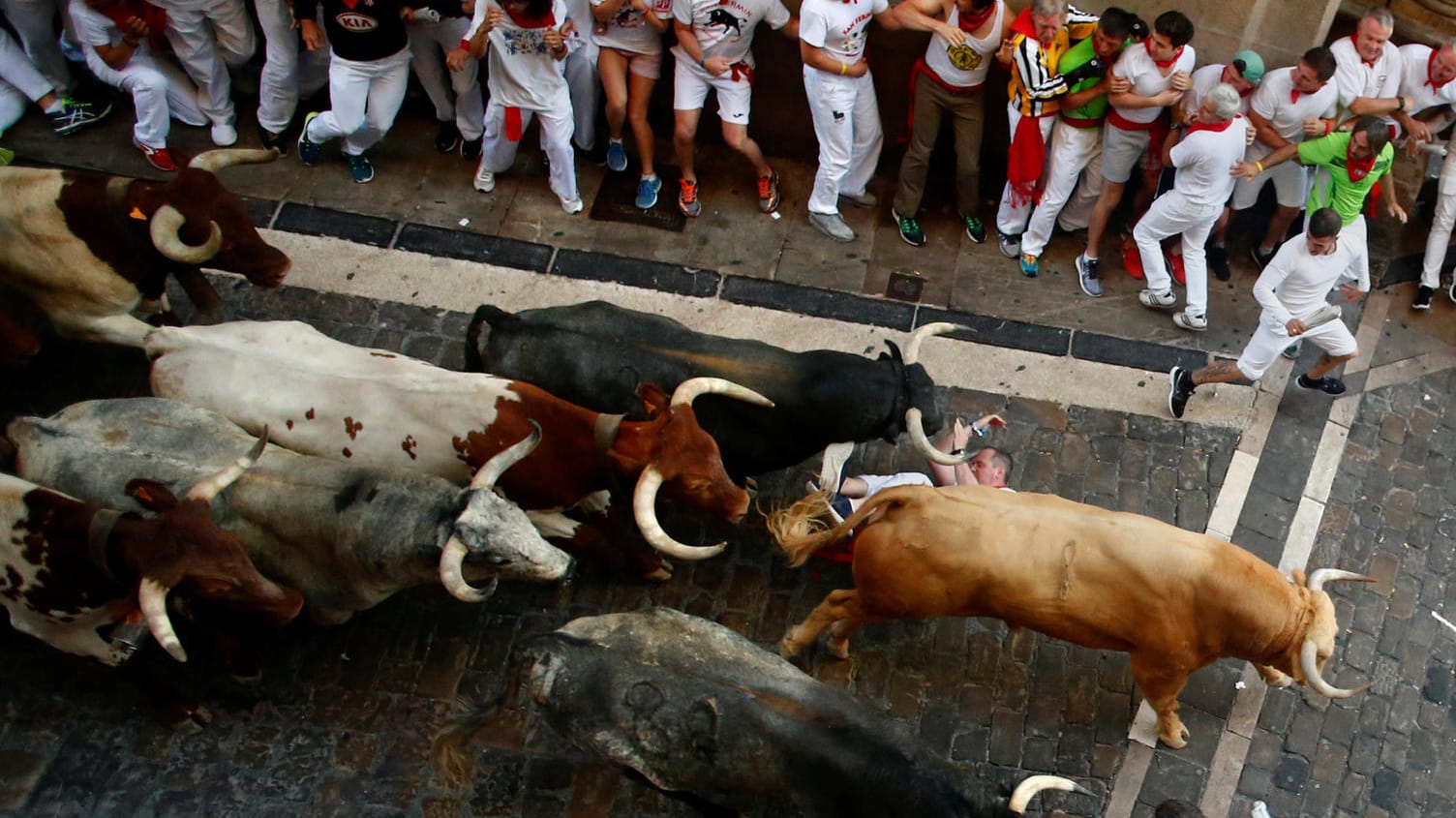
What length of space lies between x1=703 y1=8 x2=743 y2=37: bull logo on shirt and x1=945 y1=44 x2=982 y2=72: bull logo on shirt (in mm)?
1543

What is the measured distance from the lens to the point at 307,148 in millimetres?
10305

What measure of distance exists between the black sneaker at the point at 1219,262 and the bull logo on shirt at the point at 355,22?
21.8 feet

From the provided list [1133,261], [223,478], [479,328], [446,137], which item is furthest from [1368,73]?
[223,478]

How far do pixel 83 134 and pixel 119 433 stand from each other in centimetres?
445

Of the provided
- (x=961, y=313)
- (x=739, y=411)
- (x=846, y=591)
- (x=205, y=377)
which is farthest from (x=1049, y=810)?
(x=205, y=377)

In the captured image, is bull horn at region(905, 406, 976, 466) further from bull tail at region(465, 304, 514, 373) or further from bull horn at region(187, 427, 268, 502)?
bull horn at region(187, 427, 268, 502)

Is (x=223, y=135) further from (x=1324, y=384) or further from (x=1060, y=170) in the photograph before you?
(x=1324, y=384)

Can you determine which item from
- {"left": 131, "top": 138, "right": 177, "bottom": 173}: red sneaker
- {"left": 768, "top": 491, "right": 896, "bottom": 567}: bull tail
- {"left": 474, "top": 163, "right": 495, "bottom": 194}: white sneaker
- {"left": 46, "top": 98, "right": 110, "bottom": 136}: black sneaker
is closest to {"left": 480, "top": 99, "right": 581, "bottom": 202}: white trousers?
{"left": 474, "top": 163, "right": 495, "bottom": 194}: white sneaker

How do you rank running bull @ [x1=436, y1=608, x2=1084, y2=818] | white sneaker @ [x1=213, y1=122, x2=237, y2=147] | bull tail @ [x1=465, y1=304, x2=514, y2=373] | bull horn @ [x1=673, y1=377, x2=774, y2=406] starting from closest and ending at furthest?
running bull @ [x1=436, y1=608, x2=1084, y2=818], bull horn @ [x1=673, y1=377, x2=774, y2=406], bull tail @ [x1=465, y1=304, x2=514, y2=373], white sneaker @ [x1=213, y1=122, x2=237, y2=147]

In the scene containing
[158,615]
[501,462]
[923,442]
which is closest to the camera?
[158,615]

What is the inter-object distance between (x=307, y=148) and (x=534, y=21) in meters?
2.50

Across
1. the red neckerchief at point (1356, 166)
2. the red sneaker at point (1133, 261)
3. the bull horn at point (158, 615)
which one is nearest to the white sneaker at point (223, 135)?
the bull horn at point (158, 615)

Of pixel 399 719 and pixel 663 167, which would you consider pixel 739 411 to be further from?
pixel 663 167

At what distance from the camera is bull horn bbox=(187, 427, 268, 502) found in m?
6.59
